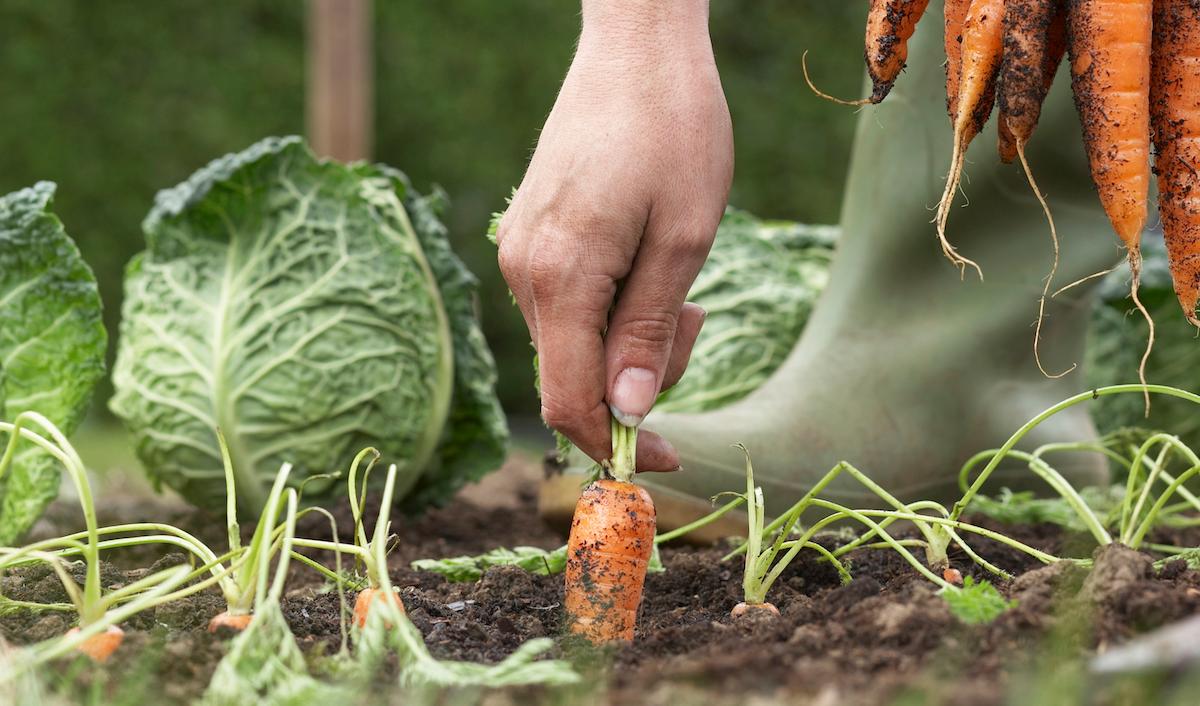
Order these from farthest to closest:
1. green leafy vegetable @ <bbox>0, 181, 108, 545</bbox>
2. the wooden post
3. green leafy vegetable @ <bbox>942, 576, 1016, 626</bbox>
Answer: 1. the wooden post
2. green leafy vegetable @ <bbox>0, 181, 108, 545</bbox>
3. green leafy vegetable @ <bbox>942, 576, 1016, 626</bbox>

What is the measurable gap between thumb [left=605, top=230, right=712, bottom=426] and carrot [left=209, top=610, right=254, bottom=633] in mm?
555

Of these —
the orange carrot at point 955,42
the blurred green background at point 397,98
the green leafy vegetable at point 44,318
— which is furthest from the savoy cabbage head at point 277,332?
the blurred green background at point 397,98

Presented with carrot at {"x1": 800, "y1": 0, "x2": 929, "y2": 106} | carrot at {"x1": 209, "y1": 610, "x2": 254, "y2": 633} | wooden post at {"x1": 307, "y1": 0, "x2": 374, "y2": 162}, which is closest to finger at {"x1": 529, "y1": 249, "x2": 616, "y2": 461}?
carrot at {"x1": 209, "y1": 610, "x2": 254, "y2": 633}

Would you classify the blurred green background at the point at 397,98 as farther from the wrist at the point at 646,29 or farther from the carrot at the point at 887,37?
the wrist at the point at 646,29

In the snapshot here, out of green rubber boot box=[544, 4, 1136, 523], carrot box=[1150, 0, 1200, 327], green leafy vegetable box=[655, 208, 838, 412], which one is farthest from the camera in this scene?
green leafy vegetable box=[655, 208, 838, 412]

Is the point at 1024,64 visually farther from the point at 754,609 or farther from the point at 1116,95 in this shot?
the point at 754,609

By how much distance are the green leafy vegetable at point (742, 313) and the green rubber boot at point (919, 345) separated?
0.97 ft

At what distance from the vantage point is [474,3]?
694 centimetres

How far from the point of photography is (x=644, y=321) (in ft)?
5.43

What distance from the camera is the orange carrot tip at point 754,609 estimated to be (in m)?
1.67

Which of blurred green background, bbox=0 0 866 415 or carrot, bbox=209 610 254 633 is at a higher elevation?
blurred green background, bbox=0 0 866 415

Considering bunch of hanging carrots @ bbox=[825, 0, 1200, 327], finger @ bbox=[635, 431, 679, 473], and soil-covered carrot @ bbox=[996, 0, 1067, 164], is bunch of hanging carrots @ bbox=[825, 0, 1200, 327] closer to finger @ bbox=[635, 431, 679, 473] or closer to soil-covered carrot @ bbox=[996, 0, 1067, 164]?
soil-covered carrot @ bbox=[996, 0, 1067, 164]

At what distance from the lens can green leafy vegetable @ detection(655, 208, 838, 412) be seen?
3.29 meters

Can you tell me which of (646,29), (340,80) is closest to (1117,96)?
(646,29)
